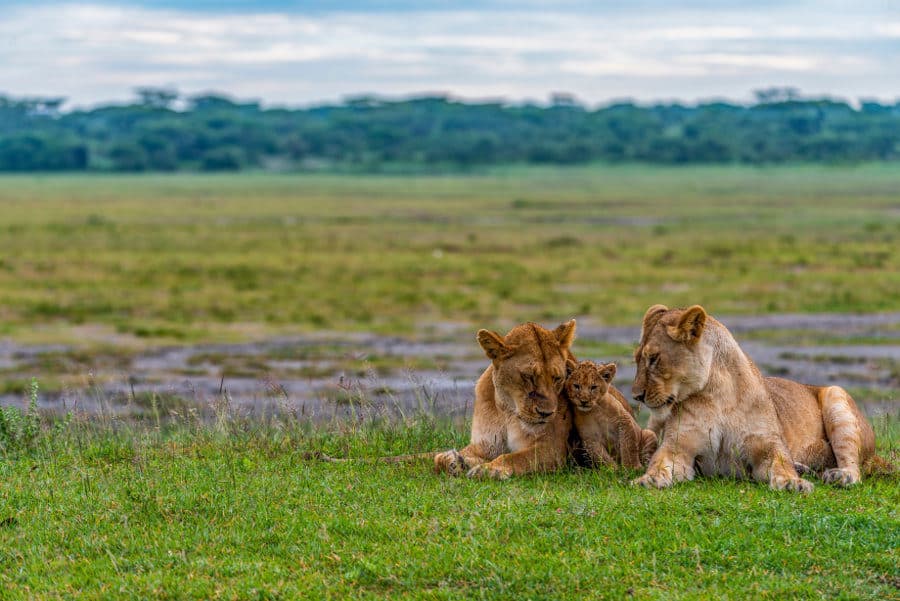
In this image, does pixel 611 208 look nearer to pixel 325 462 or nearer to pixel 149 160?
pixel 325 462

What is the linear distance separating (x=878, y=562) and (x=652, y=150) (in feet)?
524

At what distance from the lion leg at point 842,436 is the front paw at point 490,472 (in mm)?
2134

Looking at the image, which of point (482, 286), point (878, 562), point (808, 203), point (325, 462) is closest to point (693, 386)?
point (878, 562)

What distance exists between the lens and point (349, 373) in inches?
855

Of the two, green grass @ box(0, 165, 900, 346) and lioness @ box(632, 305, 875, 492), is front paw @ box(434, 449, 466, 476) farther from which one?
green grass @ box(0, 165, 900, 346)

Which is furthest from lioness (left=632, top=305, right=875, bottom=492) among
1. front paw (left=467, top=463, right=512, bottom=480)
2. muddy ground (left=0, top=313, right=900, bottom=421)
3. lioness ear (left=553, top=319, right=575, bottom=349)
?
muddy ground (left=0, top=313, right=900, bottom=421)

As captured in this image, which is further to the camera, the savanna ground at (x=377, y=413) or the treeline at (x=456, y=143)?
the treeline at (x=456, y=143)

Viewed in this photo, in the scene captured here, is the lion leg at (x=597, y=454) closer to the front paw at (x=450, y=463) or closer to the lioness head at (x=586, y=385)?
the lioness head at (x=586, y=385)

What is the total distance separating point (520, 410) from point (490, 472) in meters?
0.47

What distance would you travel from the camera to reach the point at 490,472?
27.3 ft

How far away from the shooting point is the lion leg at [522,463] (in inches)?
329

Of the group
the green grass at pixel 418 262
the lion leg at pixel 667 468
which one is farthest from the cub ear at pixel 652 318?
the green grass at pixel 418 262

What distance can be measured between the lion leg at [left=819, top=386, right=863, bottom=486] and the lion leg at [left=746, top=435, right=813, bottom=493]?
0.29 metres

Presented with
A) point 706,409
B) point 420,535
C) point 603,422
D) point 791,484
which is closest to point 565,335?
point 603,422
